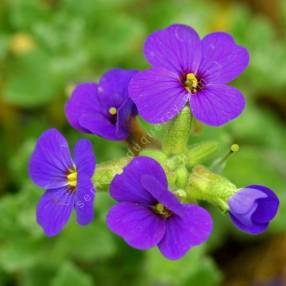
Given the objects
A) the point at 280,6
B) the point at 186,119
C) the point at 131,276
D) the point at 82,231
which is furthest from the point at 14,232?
the point at 280,6

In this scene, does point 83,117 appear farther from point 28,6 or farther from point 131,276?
point 28,6

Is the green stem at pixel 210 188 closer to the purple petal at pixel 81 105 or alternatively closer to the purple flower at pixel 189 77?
the purple flower at pixel 189 77

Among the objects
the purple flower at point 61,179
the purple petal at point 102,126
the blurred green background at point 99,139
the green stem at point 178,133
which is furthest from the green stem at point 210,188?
the blurred green background at point 99,139

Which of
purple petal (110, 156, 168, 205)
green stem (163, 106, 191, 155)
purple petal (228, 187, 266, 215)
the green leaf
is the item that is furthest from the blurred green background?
purple petal (110, 156, 168, 205)

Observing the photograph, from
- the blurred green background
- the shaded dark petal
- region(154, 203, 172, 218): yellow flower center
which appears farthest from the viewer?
the blurred green background

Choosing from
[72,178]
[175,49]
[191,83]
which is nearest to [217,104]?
[191,83]

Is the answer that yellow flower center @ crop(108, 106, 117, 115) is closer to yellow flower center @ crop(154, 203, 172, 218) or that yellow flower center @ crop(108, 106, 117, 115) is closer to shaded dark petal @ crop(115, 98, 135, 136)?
shaded dark petal @ crop(115, 98, 135, 136)
